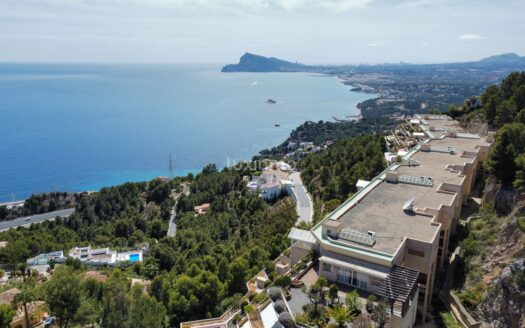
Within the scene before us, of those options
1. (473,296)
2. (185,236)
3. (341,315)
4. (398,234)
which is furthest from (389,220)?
(185,236)

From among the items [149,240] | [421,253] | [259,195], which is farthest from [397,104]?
[421,253]

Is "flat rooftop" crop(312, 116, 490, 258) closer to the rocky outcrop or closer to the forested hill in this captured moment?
the forested hill

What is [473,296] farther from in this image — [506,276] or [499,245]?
[499,245]

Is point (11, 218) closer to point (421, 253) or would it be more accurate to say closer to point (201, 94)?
point (421, 253)

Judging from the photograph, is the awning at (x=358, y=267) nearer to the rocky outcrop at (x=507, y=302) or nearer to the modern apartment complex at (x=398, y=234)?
the modern apartment complex at (x=398, y=234)

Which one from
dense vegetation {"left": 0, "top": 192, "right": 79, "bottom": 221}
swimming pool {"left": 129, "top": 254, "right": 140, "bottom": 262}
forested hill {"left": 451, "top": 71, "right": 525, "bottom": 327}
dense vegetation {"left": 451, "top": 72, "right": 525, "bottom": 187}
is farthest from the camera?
dense vegetation {"left": 0, "top": 192, "right": 79, "bottom": 221}

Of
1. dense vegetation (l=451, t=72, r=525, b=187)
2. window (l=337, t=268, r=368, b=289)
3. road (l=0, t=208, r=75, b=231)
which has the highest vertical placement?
dense vegetation (l=451, t=72, r=525, b=187)

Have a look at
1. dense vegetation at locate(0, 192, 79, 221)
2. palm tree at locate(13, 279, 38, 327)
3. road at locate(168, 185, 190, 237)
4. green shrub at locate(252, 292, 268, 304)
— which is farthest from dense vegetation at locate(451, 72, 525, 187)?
dense vegetation at locate(0, 192, 79, 221)
